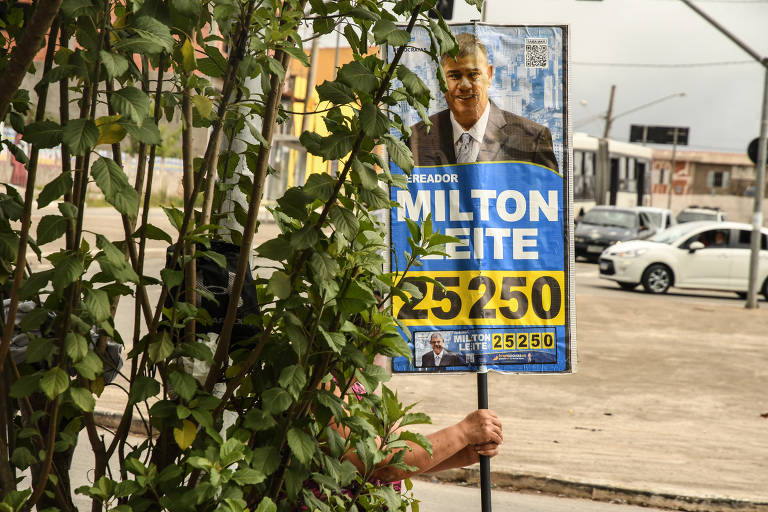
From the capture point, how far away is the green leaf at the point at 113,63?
Answer: 171cm

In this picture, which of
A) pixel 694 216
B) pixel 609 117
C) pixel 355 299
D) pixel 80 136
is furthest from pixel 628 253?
pixel 609 117


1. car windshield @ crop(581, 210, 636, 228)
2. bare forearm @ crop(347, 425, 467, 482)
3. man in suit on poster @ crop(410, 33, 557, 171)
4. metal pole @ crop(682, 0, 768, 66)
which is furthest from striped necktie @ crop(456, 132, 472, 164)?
car windshield @ crop(581, 210, 636, 228)

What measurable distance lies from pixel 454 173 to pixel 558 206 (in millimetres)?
386

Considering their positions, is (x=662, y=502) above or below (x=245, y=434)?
below

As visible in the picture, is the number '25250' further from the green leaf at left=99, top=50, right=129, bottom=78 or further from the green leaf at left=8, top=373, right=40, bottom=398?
the green leaf at left=99, top=50, right=129, bottom=78

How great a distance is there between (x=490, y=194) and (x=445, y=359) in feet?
1.96

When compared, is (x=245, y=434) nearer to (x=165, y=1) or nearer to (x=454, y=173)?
(x=165, y=1)

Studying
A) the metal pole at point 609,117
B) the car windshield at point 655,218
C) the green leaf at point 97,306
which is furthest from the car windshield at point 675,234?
the metal pole at point 609,117

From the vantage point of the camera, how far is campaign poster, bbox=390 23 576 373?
3570 mm

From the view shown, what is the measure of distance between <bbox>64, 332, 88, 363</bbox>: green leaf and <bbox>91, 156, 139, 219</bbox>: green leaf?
32cm

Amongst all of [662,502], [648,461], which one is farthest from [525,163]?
[648,461]

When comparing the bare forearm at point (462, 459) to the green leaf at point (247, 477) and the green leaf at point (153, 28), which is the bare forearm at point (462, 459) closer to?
the green leaf at point (247, 477)

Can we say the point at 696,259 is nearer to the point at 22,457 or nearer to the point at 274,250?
the point at 274,250

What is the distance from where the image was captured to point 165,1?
6.27 feet
